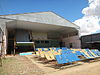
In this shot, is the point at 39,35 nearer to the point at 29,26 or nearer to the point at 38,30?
the point at 38,30

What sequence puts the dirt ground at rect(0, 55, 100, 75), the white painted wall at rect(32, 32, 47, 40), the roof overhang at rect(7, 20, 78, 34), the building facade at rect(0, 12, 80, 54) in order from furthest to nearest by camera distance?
the white painted wall at rect(32, 32, 47, 40)
the roof overhang at rect(7, 20, 78, 34)
the building facade at rect(0, 12, 80, 54)
the dirt ground at rect(0, 55, 100, 75)

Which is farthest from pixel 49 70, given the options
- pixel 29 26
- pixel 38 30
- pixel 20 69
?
pixel 38 30

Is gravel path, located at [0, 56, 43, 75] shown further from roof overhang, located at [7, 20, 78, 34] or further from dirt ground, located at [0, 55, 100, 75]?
roof overhang, located at [7, 20, 78, 34]

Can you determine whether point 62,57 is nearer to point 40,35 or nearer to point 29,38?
point 29,38

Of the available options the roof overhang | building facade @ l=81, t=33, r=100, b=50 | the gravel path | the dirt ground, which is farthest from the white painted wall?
the dirt ground

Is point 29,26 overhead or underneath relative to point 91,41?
overhead

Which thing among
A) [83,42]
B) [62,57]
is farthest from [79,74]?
[83,42]

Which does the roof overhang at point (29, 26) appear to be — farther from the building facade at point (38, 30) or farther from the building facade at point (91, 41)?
the building facade at point (91, 41)

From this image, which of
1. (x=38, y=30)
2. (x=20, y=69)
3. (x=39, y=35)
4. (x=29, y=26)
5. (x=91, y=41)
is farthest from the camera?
(x=39, y=35)

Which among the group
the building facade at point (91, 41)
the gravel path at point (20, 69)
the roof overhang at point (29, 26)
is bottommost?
the gravel path at point (20, 69)

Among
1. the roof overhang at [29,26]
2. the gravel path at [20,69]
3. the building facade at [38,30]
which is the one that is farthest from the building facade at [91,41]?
the gravel path at [20,69]

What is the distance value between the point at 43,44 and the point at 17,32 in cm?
752

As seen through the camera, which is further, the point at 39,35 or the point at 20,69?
the point at 39,35

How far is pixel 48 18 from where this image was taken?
16.3m
